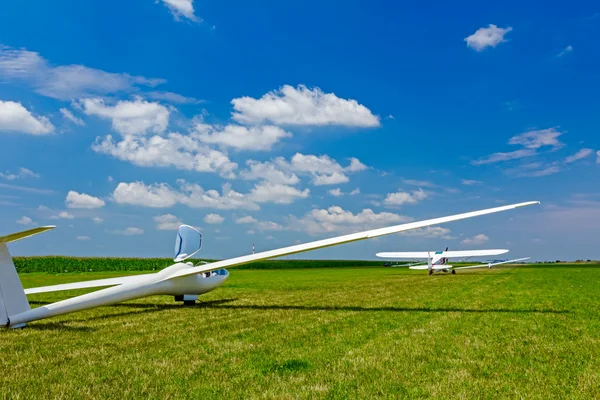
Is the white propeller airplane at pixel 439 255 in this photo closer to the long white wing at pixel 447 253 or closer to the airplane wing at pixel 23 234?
the long white wing at pixel 447 253

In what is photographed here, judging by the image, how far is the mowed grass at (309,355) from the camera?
4.68 meters

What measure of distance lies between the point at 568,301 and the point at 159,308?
11.8m

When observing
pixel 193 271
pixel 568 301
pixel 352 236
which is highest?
pixel 352 236

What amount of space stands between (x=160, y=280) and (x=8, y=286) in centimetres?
385

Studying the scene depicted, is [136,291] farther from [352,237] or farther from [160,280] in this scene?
[352,237]

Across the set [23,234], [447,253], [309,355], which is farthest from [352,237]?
[447,253]

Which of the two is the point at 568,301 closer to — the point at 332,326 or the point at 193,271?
the point at 332,326

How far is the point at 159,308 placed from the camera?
1262 centimetres

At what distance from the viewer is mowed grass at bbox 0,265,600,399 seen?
4.68 meters

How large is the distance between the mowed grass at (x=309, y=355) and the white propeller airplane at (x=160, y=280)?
41 cm

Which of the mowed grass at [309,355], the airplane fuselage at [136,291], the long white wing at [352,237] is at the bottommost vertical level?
the mowed grass at [309,355]

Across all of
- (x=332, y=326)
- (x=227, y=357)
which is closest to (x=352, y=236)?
(x=332, y=326)

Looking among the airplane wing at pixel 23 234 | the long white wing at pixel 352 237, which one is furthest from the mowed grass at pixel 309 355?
the airplane wing at pixel 23 234

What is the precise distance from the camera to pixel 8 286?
845 cm
